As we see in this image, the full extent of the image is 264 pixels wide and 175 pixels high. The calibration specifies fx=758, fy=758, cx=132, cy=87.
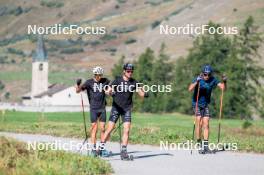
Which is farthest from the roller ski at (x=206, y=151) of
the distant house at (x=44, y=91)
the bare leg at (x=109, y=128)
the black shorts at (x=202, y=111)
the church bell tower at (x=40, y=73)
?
the church bell tower at (x=40, y=73)

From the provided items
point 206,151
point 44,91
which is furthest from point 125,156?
point 44,91

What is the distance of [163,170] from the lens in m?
15.1

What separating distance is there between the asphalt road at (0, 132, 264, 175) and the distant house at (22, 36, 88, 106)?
113 meters

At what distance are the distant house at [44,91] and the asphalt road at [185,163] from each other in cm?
11300

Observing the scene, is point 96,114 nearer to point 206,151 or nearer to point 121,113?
point 121,113

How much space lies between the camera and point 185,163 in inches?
651

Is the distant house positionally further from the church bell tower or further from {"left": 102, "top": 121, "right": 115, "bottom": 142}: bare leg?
{"left": 102, "top": 121, "right": 115, "bottom": 142}: bare leg

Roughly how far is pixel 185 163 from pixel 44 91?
128 meters

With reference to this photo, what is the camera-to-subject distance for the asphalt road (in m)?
15.1

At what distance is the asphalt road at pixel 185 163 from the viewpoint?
1507 centimetres

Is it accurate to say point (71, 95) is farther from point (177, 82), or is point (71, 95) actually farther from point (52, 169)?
point (52, 169)

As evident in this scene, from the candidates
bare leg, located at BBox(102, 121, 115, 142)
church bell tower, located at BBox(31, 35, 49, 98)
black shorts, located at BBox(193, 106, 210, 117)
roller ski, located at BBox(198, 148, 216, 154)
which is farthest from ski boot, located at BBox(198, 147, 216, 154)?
church bell tower, located at BBox(31, 35, 49, 98)

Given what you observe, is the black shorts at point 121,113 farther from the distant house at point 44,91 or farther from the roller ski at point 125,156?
the distant house at point 44,91

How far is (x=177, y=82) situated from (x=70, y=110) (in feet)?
48.5
